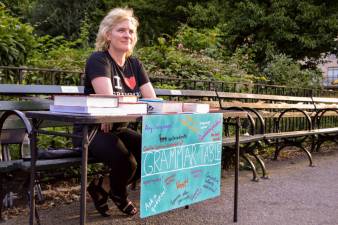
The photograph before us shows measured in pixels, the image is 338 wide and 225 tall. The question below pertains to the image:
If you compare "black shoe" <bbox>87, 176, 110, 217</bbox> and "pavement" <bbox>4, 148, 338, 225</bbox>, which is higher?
"black shoe" <bbox>87, 176, 110, 217</bbox>

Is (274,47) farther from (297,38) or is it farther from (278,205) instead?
(278,205)

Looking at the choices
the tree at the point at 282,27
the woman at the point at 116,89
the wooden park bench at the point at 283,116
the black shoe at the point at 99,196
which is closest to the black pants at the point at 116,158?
the woman at the point at 116,89

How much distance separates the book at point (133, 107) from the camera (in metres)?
2.89

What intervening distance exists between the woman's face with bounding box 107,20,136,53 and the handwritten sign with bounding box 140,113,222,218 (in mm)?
916

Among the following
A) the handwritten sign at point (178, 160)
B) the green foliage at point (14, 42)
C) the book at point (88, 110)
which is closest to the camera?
the book at point (88, 110)

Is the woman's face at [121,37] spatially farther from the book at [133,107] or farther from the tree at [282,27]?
the tree at [282,27]

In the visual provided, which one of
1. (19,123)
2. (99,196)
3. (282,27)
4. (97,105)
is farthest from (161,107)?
(282,27)

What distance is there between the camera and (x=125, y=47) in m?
3.80

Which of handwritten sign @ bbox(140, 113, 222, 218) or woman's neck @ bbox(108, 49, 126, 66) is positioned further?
woman's neck @ bbox(108, 49, 126, 66)

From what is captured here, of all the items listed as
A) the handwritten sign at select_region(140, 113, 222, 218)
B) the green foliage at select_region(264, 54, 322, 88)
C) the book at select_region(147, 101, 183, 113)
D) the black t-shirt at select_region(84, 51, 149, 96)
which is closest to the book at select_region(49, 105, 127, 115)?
the handwritten sign at select_region(140, 113, 222, 218)

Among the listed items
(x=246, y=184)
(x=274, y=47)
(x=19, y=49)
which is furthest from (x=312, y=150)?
(x=274, y=47)

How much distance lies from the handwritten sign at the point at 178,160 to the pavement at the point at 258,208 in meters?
0.39

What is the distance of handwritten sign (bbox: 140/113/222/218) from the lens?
298 cm

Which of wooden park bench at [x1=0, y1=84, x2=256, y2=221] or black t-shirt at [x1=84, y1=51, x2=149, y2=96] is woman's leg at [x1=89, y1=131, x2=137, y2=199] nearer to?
wooden park bench at [x1=0, y1=84, x2=256, y2=221]
